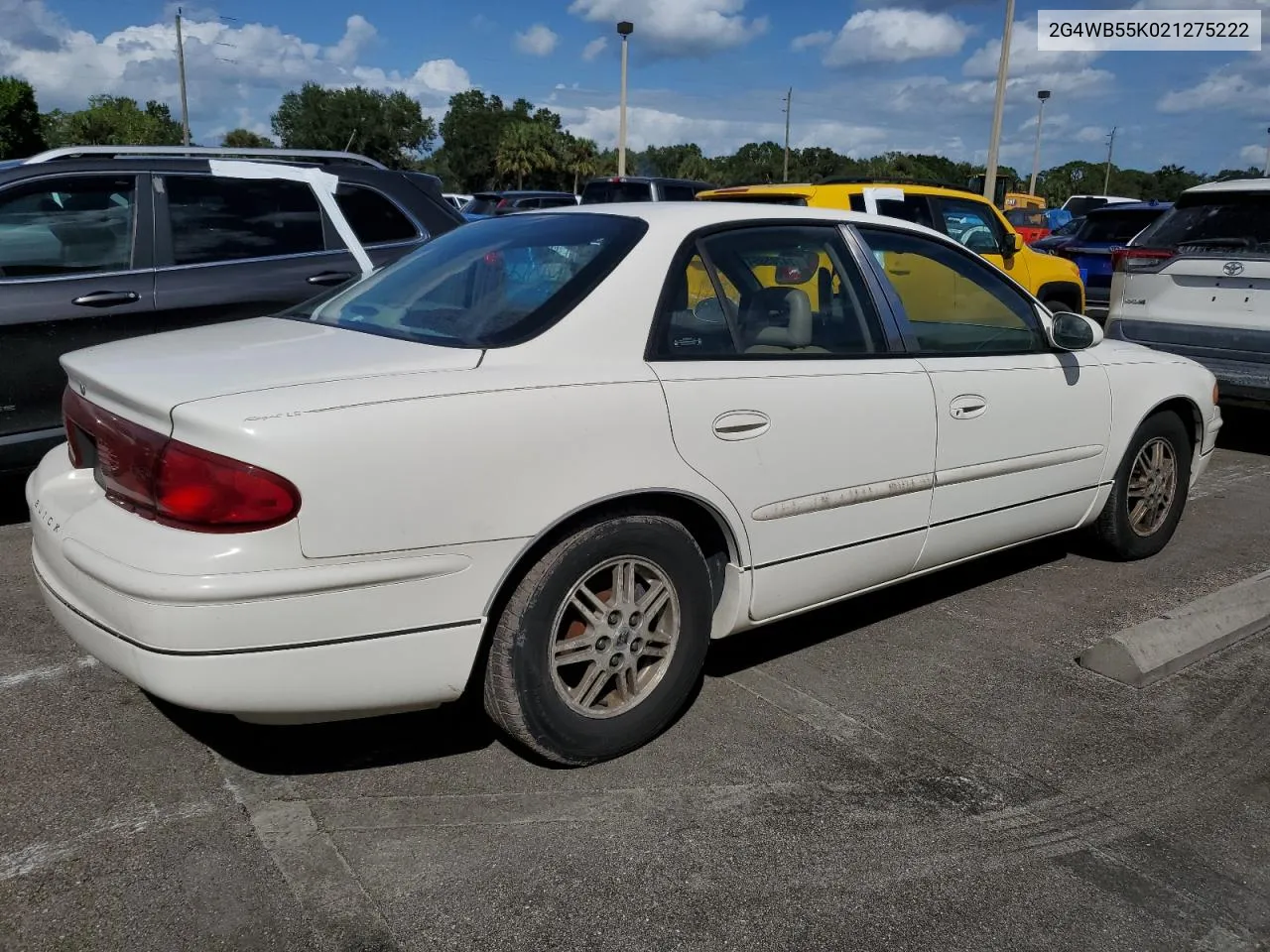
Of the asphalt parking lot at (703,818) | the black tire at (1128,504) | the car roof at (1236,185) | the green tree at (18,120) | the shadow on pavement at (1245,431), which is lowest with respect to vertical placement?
the asphalt parking lot at (703,818)

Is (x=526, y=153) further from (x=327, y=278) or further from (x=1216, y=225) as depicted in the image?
(x=327, y=278)

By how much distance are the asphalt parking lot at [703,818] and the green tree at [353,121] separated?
62881 millimetres

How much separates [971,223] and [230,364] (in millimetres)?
7849

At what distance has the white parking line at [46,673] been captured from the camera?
349cm

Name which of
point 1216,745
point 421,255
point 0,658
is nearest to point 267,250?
point 421,255

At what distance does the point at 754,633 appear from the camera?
413cm

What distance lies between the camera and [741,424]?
311 centimetres

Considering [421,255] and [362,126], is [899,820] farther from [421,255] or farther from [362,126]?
[362,126]

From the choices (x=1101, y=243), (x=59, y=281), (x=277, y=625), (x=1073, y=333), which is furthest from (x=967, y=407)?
(x=1101, y=243)

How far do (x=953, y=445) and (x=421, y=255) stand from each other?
199cm

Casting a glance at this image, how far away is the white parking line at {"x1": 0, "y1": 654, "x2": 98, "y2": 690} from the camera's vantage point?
11.4ft

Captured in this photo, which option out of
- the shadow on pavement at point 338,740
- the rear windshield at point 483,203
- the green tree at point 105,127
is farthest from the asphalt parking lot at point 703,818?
the green tree at point 105,127

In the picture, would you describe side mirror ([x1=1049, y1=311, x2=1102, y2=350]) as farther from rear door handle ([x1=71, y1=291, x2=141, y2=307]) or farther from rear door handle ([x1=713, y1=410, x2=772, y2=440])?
rear door handle ([x1=71, y1=291, x2=141, y2=307])

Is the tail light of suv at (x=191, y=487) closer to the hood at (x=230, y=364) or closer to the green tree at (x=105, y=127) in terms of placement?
the hood at (x=230, y=364)
